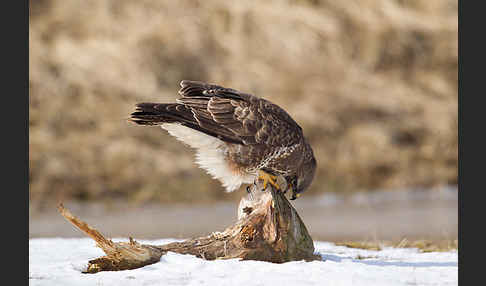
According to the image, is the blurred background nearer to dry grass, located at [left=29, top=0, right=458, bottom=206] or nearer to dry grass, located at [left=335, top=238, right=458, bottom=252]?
dry grass, located at [left=29, top=0, right=458, bottom=206]

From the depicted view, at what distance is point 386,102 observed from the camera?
12.4 m

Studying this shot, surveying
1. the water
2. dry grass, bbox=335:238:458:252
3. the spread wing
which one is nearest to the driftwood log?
the spread wing

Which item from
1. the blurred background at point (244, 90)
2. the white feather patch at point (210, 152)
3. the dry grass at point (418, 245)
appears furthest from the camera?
the blurred background at point (244, 90)

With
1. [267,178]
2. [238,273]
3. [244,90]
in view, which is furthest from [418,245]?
[244,90]

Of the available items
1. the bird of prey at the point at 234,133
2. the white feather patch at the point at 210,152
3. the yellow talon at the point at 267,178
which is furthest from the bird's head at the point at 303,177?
the white feather patch at the point at 210,152

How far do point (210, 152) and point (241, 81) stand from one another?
297 inches

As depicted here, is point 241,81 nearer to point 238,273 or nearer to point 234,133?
point 234,133

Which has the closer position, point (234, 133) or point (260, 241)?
point (260, 241)

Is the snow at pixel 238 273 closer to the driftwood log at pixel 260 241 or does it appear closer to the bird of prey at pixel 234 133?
the driftwood log at pixel 260 241

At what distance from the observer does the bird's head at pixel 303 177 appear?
5.23m

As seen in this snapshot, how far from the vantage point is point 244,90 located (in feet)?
40.2

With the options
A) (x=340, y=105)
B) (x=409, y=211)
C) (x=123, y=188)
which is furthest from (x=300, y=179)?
(x=340, y=105)

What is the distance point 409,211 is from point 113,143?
5.31m

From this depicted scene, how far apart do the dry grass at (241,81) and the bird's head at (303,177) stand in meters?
5.58
